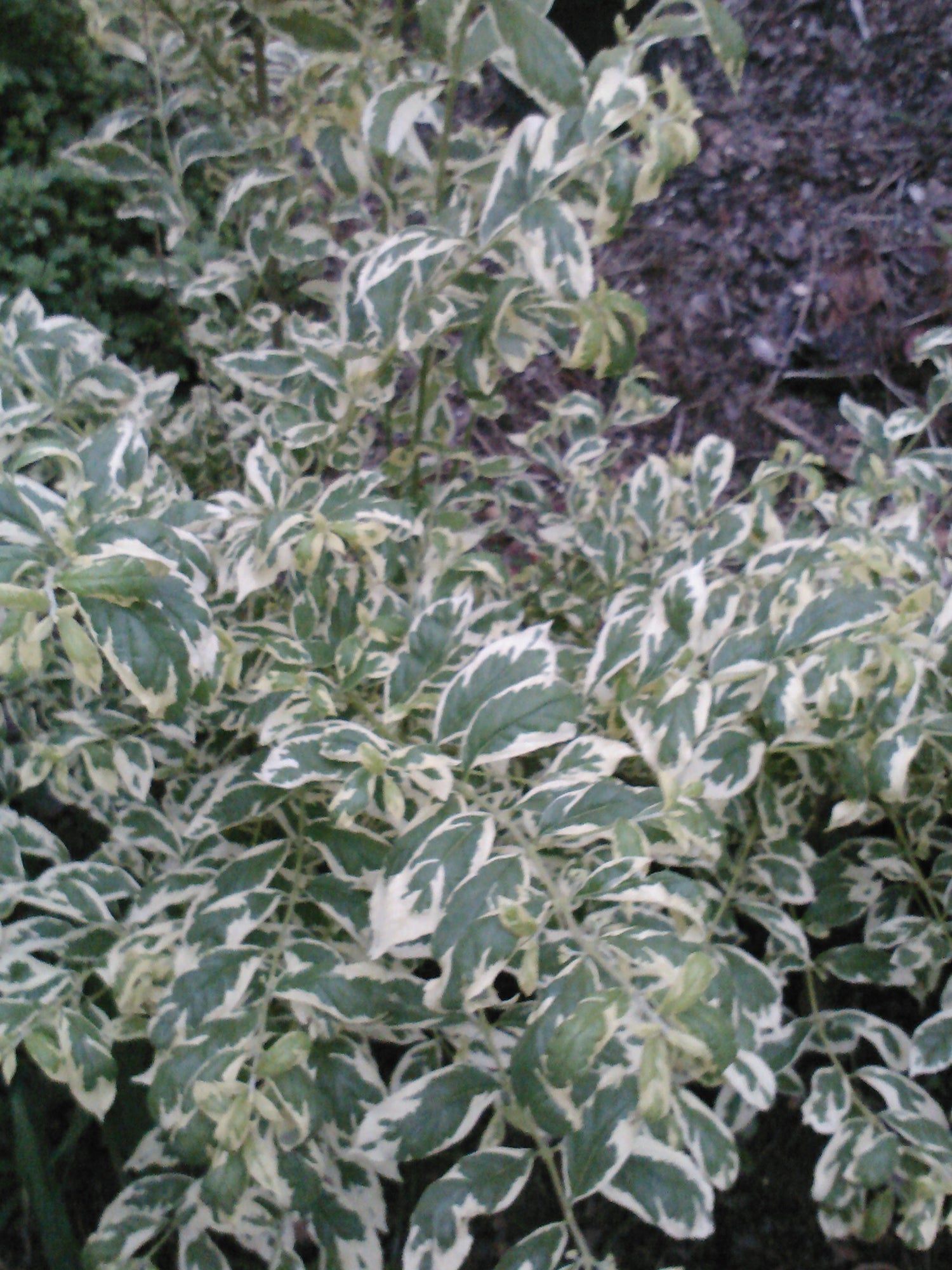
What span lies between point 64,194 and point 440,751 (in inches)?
78.1

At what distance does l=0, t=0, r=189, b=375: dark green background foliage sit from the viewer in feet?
7.08

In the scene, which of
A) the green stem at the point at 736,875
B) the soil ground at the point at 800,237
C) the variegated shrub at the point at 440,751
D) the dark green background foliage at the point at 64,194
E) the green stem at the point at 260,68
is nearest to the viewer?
the variegated shrub at the point at 440,751

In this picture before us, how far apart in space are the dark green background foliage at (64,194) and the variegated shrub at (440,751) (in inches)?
33.4

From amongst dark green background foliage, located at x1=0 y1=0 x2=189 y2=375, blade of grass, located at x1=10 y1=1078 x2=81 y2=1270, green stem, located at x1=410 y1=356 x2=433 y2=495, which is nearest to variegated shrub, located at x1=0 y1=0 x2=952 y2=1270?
green stem, located at x1=410 y1=356 x2=433 y2=495

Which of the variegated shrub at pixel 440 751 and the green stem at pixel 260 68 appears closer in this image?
the variegated shrub at pixel 440 751

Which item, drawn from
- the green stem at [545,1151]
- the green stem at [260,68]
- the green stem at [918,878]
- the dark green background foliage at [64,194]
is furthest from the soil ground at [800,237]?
the green stem at [545,1151]

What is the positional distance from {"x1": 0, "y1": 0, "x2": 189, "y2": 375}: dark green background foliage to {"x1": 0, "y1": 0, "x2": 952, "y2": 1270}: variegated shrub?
849 mm

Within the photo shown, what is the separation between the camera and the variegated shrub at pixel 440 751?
0.80m

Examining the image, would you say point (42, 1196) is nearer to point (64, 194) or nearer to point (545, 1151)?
point (545, 1151)

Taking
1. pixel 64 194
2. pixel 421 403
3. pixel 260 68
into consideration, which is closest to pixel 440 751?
pixel 421 403

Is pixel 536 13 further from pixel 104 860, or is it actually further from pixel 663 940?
pixel 104 860

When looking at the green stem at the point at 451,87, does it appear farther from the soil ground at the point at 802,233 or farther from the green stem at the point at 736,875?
the soil ground at the point at 802,233

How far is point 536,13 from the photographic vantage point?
2.69ft

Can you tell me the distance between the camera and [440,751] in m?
0.91
